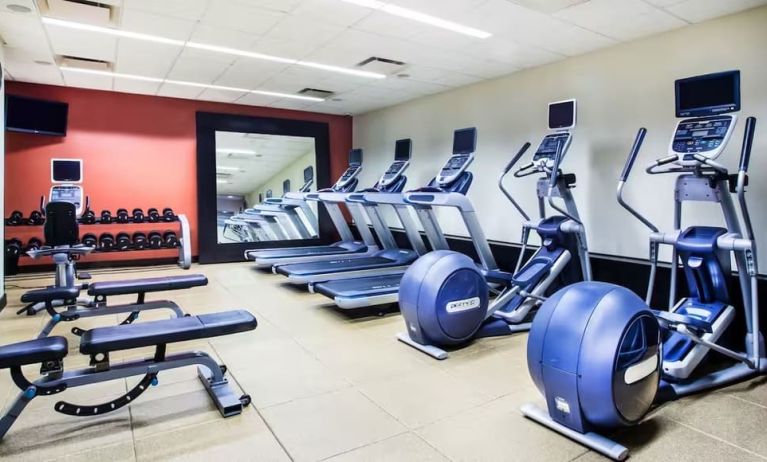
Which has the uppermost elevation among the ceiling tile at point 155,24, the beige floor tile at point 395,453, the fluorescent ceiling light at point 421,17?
the ceiling tile at point 155,24

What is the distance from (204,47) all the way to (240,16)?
1055 millimetres

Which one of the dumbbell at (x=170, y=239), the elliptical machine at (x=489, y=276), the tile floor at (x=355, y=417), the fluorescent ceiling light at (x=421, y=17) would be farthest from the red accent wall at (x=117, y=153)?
the fluorescent ceiling light at (x=421, y=17)

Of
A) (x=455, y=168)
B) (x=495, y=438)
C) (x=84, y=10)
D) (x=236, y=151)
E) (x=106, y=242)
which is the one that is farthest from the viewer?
(x=236, y=151)

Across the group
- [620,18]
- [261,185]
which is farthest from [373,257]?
[620,18]

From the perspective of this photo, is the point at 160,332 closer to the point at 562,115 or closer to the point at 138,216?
the point at 562,115

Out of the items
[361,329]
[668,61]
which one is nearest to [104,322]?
[361,329]

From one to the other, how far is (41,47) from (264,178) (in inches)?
162

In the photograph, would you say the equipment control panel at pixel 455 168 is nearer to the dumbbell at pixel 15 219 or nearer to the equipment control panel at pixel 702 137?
the equipment control panel at pixel 702 137

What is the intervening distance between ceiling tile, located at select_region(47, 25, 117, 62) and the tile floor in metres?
2.81

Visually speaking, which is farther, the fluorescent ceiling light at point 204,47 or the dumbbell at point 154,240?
the dumbbell at point 154,240

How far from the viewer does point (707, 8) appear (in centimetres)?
362

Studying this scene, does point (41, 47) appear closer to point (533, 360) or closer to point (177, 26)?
point (177, 26)

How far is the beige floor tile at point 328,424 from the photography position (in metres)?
2.26

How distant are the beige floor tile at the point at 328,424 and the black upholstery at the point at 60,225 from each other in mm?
3655
